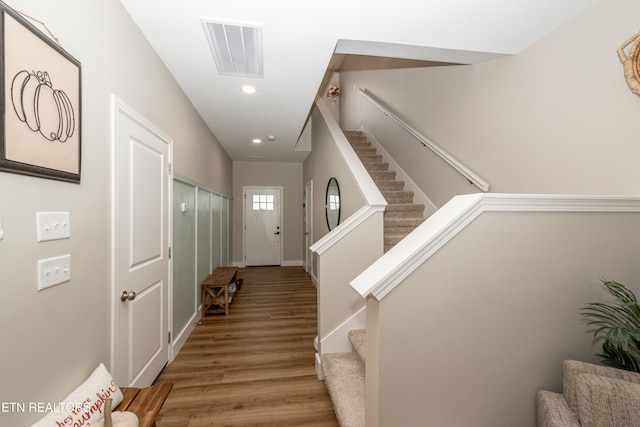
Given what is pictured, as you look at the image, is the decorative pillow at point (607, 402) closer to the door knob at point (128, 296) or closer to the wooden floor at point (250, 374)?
the wooden floor at point (250, 374)

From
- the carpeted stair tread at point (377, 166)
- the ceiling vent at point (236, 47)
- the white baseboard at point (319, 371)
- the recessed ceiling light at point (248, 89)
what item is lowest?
the white baseboard at point (319, 371)

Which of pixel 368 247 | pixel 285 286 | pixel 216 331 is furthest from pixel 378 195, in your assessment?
pixel 285 286

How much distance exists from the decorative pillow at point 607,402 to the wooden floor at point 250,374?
4.35 feet

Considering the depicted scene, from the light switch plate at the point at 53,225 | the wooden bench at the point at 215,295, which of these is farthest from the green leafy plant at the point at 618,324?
the wooden bench at the point at 215,295

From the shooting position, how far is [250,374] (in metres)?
2.31

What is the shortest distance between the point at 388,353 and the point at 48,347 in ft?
Result: 4.59

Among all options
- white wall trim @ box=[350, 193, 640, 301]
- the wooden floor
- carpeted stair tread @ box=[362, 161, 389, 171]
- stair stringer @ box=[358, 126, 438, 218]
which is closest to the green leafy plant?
white wall trim @ box=[350, 193, 640, 301]

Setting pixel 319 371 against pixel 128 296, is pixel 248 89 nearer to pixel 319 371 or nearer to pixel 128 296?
pixel 128 296

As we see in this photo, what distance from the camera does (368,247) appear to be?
2.32 m

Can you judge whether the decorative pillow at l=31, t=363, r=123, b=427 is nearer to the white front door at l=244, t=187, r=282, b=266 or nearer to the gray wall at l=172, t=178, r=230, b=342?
the gray wall at l=172, t=178, r=230, b=342

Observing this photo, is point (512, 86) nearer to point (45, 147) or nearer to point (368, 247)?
point (368, 247)

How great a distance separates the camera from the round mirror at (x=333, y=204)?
12.2ft

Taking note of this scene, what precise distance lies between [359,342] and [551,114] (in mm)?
2155

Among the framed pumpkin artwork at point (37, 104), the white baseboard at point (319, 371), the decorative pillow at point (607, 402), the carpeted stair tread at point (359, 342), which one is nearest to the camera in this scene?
the framed pumpkin artwork at point (37, 104)
